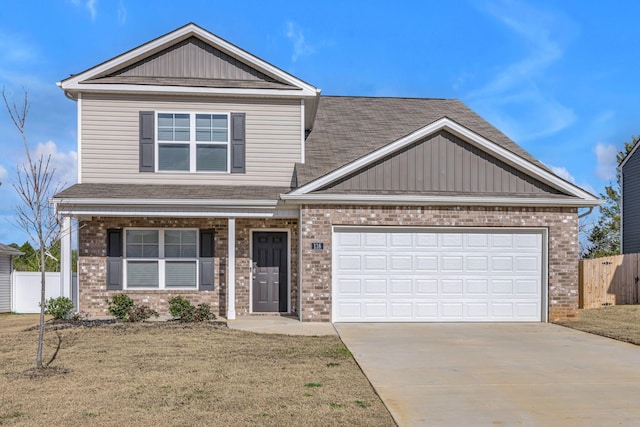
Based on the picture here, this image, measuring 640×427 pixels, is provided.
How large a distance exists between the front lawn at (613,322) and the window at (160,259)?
9.09 m

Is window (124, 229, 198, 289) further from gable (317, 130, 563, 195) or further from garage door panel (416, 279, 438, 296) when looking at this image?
garage door panel (416, 279, 438, 296)

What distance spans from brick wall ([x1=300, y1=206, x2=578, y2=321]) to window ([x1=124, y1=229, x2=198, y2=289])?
10.8ft

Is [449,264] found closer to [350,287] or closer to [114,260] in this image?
[350,287]

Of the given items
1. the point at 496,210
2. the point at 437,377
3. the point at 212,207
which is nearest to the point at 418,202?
the point at 496,210

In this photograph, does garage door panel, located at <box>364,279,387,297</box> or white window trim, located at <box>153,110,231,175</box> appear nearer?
garage door panel, located at <box>364,279,387,297</box>

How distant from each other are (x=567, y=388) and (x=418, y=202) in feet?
21.2

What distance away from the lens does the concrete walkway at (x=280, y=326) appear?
1197 cm

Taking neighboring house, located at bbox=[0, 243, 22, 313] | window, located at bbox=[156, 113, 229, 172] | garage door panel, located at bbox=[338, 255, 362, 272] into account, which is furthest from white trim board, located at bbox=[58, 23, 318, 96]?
neighboring house, located at bbox=[0, 243, 22, 313]

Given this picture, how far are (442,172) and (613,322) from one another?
577cm

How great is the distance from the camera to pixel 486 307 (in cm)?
1373

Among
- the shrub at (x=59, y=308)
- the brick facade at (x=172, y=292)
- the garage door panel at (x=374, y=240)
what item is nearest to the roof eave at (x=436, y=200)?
the garage door panel at (x=374, y=240)

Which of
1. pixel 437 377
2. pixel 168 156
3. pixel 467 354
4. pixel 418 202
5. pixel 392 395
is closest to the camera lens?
pixel 392 395

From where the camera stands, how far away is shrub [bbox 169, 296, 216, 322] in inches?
519

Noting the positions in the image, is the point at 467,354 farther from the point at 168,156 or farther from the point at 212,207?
the point at 168,156
